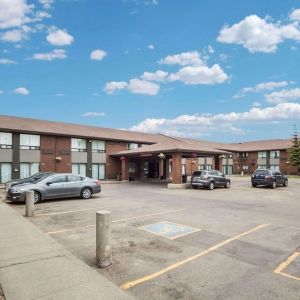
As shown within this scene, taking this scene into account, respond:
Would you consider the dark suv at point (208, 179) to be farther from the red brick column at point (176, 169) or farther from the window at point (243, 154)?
the window at point (243, 154)

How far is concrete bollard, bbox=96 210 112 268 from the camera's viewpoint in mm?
6246

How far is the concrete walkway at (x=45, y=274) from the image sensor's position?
4.89 metres

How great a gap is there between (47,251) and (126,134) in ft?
122

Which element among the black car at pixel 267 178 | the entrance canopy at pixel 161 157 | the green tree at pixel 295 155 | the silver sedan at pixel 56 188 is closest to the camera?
the silver sedan at pixel 56 188

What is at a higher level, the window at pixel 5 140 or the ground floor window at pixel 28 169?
the window at pixel 5 140

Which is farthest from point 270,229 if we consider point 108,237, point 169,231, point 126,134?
point 126,134

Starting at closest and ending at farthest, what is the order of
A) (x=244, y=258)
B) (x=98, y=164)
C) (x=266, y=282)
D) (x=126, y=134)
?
(x=266, y=282) < (x=244, y=258) < (x=98, y=164) < (x=126, y=134)

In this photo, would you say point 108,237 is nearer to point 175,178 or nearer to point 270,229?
point 270,229

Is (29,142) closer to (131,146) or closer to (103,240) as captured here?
(131,146)

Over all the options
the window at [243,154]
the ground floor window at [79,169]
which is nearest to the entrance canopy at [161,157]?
the ground floor window at [79,169]

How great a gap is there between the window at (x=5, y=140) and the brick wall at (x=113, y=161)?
11.8 metres

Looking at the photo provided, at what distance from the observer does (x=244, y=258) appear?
22.3ft

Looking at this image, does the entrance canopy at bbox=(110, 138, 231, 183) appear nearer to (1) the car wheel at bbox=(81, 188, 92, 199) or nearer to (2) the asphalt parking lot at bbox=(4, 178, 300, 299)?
(1) the car wheel at bbox=(81, 188, 92, 199)

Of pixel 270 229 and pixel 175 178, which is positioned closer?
pixel 270 229
